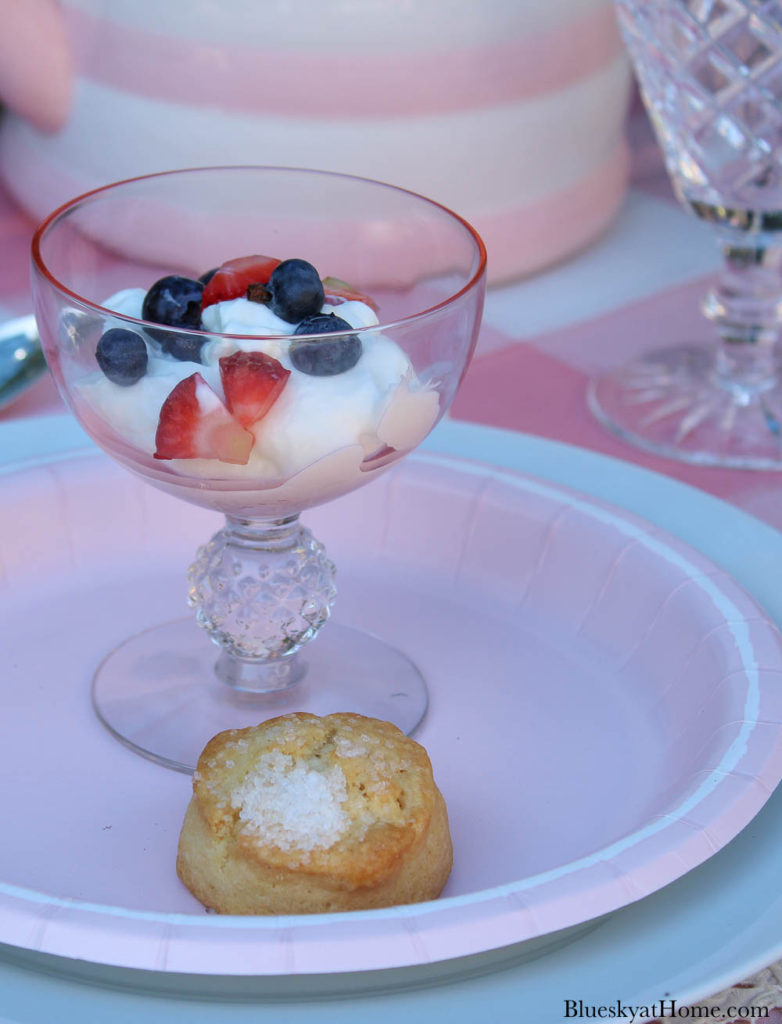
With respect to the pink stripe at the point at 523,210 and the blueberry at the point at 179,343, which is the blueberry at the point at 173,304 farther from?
the pink stripe at the point at 523,210

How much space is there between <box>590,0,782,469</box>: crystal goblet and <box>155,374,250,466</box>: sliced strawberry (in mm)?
495

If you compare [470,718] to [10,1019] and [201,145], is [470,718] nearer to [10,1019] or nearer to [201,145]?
[10,1019]

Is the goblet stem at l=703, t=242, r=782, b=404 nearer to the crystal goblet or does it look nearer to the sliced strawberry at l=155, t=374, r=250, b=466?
the crystal goblet

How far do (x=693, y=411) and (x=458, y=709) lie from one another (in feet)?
1.50

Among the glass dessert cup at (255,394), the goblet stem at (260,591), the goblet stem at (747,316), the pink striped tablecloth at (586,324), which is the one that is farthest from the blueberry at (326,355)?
the goblet stem at (747,316)

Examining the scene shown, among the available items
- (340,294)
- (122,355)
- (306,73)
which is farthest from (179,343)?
(306,73)

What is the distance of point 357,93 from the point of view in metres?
0.99

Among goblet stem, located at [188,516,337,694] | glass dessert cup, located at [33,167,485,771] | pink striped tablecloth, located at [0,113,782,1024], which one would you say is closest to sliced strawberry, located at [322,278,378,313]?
glass dessert cup, located at [33,167,485,771]

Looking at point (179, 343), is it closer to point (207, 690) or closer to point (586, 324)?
point (207, 690)

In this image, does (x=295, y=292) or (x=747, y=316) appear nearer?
(x=295, y=292)

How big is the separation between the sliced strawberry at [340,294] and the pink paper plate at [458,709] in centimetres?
12

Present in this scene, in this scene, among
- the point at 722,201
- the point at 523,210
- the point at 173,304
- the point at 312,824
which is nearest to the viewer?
the point at 312,824

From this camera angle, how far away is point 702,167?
0.94m

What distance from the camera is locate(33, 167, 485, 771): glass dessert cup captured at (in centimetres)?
52
